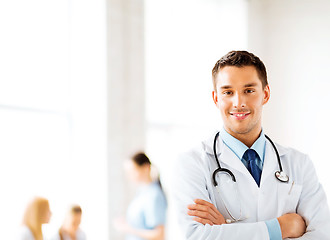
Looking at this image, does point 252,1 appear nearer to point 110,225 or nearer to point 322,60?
point 322,60

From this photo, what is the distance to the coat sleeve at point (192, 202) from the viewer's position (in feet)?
4.70

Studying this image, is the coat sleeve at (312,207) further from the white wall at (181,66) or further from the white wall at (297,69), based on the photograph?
the white wall at (297,69)

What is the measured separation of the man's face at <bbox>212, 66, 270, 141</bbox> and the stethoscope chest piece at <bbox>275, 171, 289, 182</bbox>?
19 centimetres

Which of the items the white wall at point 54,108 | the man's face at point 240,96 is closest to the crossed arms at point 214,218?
the man's face at point 240,96

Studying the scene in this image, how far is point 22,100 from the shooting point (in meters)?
3.26

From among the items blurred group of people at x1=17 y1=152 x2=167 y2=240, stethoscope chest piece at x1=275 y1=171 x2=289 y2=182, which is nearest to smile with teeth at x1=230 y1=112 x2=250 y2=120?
stethoscope chest piece at x1=275 y1=171 x2=289 y2=182

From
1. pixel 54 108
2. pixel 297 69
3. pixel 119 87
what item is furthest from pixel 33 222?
pixel 297 69

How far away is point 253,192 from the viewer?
60.2 inches

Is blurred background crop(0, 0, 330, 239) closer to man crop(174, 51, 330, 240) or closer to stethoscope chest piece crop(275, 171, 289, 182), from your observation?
man crop(174, 51, 330, 240)

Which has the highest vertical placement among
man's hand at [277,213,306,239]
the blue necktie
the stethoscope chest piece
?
the blue necktie

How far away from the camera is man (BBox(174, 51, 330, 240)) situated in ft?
4.74

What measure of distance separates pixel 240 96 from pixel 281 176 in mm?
313

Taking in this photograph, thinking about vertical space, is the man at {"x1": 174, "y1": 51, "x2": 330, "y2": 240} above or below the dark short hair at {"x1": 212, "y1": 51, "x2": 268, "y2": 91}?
below

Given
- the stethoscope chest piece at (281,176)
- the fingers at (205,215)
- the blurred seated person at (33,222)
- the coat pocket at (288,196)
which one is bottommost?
the blurred seated person at (33,222)
